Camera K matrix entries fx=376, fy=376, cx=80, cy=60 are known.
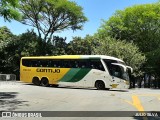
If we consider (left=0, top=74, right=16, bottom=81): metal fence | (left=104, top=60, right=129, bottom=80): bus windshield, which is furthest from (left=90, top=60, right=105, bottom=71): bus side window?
(left=0, top=74, right=16, bottom=81): metal fence

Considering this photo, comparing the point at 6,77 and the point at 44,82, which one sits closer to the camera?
the point at 44,82

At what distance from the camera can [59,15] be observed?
57.6 m

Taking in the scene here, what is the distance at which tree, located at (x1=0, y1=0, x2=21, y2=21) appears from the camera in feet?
67.9

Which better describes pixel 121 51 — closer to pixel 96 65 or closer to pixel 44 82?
pixel 44 82

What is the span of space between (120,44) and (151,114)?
34191 millimetres

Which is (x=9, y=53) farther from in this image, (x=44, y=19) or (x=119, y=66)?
(x=119, y=66)

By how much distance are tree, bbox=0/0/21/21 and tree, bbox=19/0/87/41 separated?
35100 mm

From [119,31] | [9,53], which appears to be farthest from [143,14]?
[9,53]

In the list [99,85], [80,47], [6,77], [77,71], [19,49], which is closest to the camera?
[99,85]

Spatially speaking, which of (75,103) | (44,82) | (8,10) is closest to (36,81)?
(44,82)

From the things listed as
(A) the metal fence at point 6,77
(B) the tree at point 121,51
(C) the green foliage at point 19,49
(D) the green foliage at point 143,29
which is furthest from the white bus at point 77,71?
(D) the green foliage at point 143,29

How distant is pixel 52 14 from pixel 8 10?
37.0 meters

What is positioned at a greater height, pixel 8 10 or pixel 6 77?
pixel 8 10

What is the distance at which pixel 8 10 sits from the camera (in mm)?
21031
